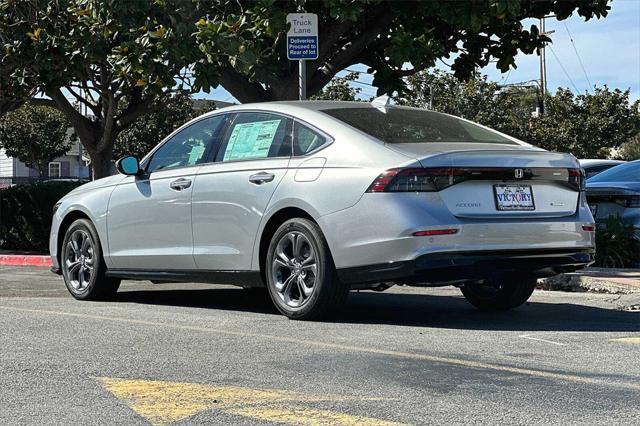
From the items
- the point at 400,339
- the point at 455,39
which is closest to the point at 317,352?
the point at 400,339

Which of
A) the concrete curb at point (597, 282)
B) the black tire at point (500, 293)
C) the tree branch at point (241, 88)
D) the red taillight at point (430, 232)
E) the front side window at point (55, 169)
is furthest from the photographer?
the front side window at point (55, 169)

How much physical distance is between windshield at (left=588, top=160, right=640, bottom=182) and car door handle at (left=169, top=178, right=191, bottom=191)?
596cm

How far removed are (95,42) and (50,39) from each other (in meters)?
1.53

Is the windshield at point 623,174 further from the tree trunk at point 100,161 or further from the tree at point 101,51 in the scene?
the tree trunk at point 100,161

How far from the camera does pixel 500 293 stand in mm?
8062

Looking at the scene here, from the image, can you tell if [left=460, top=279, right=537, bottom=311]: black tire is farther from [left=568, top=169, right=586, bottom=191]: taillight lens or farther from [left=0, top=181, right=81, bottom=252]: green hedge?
[left=0, top=181, right=81, bottom=252]: green hedge

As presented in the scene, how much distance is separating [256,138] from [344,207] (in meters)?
1.33

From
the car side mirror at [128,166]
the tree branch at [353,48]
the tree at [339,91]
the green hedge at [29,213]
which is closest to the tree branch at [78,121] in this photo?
the green hedge at [29,213]

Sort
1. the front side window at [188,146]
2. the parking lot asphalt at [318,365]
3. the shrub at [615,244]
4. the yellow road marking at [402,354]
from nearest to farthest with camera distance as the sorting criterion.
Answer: the parking lot asphalt at [318,365], the yellow road marking at [402,354], the front side window at [188,146], the shrub at [615,244]

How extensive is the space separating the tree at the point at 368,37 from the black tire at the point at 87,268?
3987 millimetres

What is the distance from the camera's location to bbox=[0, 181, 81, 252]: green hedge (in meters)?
17.1

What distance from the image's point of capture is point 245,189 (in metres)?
7.54

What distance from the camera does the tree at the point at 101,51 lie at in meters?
13.2

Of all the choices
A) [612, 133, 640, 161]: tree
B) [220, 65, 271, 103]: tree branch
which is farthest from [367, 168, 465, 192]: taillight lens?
[612, 133, 640, 161]: tree
